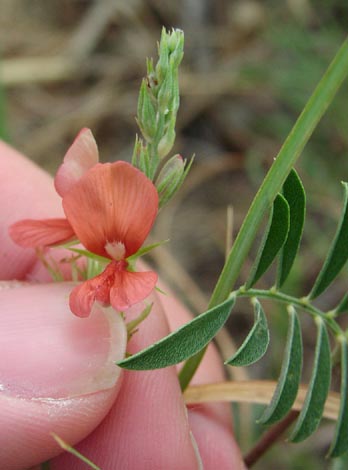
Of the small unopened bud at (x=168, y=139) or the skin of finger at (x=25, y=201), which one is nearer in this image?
the small unopened bud at (x=168, y=139)

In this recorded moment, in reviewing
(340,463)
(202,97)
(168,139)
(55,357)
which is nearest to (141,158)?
(168,139)

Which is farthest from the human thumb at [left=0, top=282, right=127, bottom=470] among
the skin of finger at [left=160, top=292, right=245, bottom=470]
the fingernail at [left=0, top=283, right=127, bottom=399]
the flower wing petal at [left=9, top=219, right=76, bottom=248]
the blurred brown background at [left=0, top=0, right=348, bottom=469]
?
the blurred brown background at [left=0, top=0, right=348, bottom=469]

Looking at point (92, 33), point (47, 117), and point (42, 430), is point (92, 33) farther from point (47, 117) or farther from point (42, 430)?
point (42, 430)

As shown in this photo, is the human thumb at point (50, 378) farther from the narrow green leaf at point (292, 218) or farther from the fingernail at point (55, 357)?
the narrow green leaf at point (292, 218)

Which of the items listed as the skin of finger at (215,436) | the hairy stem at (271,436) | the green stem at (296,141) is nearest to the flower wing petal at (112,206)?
the green stem at (296,141)

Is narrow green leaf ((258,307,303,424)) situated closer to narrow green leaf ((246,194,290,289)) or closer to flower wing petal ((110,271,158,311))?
narrow green leaf ((246,194,290,289))
